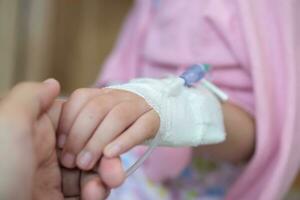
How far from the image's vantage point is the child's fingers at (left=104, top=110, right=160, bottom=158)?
509mm

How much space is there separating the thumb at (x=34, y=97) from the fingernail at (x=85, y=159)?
2.2 inches

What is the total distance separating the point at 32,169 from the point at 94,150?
3.2 inches

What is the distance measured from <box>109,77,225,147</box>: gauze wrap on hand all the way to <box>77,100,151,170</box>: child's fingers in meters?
0.04

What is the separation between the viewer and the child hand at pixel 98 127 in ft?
1.69

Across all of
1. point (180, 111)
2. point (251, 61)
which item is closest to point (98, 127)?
point (180, 111)

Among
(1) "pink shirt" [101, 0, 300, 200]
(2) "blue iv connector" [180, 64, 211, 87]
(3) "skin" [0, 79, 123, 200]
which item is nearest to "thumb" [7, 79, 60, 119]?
(3) "skin" [0, 79, 123, 200]

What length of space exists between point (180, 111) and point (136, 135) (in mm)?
110

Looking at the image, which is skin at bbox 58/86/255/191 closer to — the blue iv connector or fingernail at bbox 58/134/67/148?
fingernail at bbox 58/134/67/148

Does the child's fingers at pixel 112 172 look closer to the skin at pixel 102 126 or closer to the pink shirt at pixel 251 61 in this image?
the skin at pixel 102 126

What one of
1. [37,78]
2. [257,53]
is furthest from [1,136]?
[37,78]

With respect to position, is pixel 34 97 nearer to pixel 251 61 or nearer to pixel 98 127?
pixel 98 127

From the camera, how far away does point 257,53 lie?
0.83 m

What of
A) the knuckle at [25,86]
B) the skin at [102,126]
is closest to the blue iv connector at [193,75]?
the skin at [102,126]

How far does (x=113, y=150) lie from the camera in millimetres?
506
